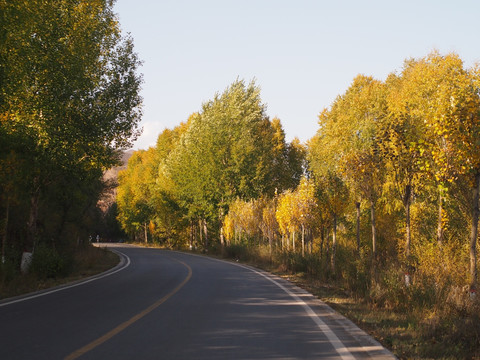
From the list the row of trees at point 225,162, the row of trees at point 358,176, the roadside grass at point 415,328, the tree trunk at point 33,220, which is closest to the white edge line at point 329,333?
the roadside grass at point 415,328

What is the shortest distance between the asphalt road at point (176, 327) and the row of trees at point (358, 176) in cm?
353

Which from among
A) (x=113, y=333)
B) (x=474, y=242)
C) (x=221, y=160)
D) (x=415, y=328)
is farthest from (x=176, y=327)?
(x=221, y=160)

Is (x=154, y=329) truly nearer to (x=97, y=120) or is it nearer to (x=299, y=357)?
(x=299, y=357)

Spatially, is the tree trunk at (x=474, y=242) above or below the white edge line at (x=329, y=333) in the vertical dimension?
above

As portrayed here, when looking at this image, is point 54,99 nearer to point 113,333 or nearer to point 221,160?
point 113,333

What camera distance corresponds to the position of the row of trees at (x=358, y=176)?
1175 centimetres

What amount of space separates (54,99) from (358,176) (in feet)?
36.7

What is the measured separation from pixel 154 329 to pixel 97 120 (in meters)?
13.0

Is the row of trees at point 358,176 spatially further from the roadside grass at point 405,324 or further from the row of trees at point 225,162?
the roadside grass at point 405,324

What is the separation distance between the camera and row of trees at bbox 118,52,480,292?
11.8 meters

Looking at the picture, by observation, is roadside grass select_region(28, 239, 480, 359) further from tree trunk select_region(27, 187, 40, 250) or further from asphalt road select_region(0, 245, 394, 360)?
tree trunk select_region(27, 187, 40, 250)

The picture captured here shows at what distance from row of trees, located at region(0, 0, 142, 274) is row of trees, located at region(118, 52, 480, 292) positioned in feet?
32.2

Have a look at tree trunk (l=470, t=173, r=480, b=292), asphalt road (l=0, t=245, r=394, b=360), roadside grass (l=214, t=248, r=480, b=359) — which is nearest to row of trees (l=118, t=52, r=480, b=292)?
tree trunk (l=470, t=173, r=480, b=292)

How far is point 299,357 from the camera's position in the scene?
6703 mm
